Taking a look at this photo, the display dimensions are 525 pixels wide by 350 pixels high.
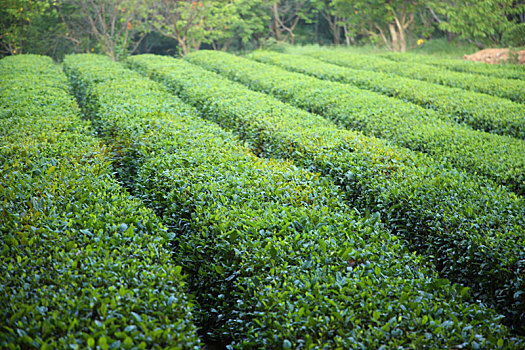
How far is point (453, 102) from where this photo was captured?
8.62 metres

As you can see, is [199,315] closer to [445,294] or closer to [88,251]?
[88,251]

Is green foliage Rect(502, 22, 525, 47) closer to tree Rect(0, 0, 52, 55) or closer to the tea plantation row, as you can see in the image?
the tea plantation row

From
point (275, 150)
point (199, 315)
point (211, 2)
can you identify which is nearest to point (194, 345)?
point (199, 315)

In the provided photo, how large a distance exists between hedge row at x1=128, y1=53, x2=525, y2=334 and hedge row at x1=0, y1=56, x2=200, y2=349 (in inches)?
110

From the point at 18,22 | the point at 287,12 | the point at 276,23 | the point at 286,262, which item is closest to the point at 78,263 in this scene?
the point at 286,262

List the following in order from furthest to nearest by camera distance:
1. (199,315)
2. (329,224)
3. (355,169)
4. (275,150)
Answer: (275,150)
(355,169)
(329,224)
(199,315)

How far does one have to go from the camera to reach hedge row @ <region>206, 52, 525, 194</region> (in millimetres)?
5605

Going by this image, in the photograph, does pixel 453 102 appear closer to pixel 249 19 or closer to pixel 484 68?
pixel 484 68

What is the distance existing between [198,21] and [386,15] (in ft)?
34.5

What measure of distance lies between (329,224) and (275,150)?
270 centimetres

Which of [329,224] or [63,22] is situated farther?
[63,22]

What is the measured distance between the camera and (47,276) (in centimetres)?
280

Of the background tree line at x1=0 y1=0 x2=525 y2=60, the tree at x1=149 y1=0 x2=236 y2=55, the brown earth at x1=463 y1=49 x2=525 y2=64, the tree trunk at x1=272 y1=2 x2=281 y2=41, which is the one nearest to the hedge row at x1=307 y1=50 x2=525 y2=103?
the brown earth at x1=463 y1=49 x2=525 y2=64

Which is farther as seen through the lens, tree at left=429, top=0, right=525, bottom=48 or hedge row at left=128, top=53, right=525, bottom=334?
tree at left=429, top=0, right=525, bottom=48
